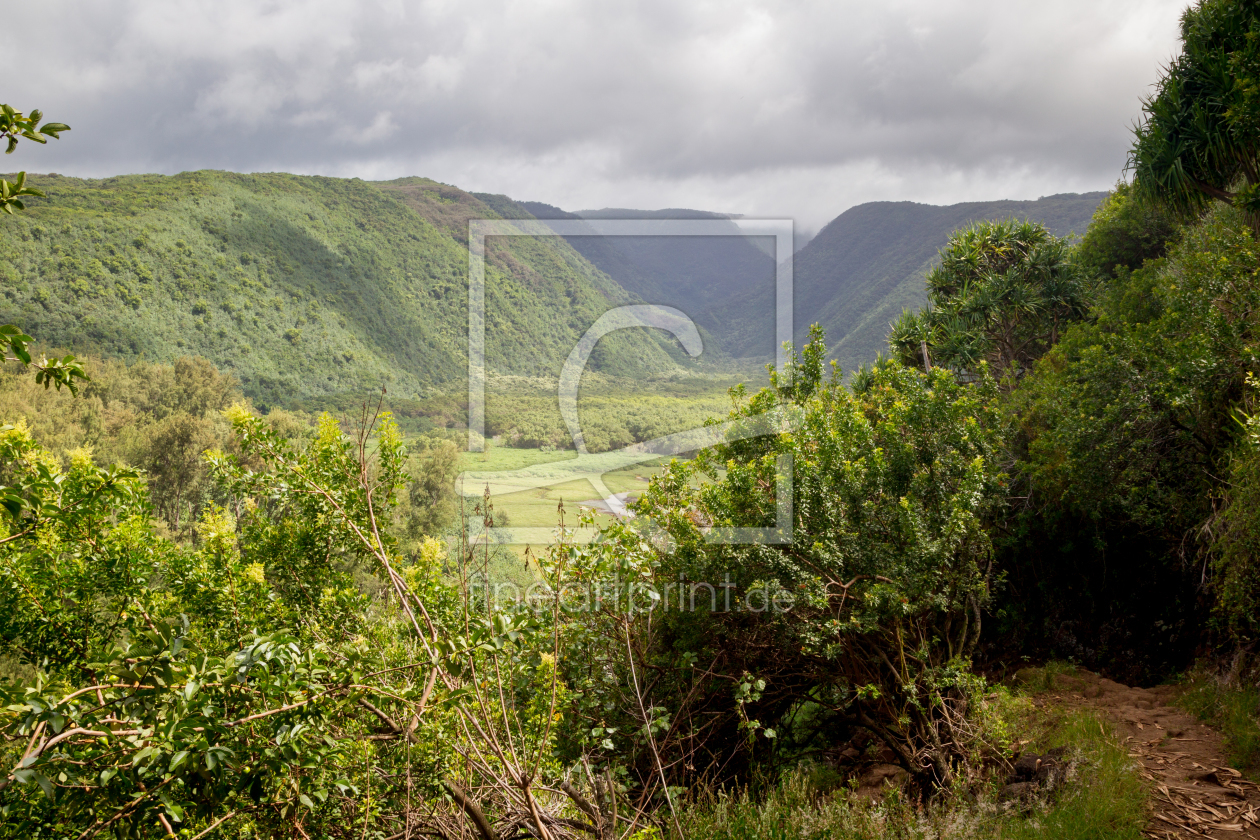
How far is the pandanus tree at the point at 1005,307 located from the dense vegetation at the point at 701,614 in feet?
10.7

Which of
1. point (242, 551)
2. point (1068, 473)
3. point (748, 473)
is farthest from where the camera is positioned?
point (1068, 473)

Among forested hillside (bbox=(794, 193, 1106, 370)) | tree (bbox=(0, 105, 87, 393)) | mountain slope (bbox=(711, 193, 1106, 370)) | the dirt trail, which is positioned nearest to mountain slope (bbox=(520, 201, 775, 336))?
mountain slope (bbox=(711, 193, 1106, 370))

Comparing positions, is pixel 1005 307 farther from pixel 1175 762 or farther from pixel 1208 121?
pixel 1175 762

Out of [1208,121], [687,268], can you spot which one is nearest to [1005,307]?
[1208,121]

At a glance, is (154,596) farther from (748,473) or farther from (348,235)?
(348,235)

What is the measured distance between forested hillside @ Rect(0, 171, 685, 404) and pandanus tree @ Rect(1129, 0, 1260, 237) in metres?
42.3

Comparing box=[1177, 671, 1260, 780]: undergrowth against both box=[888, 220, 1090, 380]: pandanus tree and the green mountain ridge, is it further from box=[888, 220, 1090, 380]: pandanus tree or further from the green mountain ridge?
the green mountain ridge

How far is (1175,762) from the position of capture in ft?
19.8

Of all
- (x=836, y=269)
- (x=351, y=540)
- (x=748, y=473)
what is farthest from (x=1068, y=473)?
(x=836, y=269)

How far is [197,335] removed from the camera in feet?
194

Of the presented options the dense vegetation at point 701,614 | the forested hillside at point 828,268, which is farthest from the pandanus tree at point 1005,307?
the forested hillside at point 828,268

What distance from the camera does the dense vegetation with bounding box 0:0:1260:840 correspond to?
91.1 inches

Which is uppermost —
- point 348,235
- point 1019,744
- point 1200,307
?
point 348,235

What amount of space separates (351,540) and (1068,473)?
30.9ft
